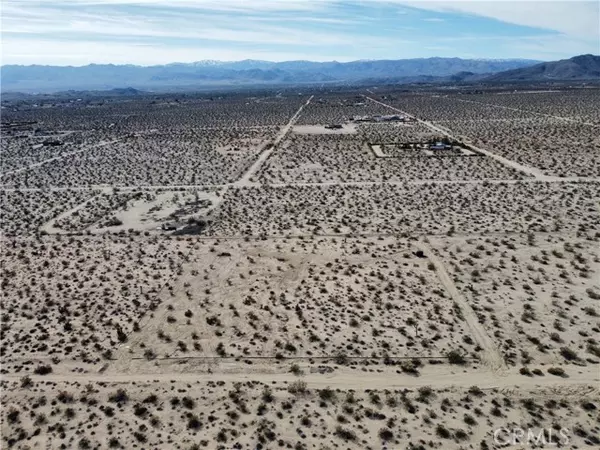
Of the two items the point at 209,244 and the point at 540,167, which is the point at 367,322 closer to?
the point at 209,244

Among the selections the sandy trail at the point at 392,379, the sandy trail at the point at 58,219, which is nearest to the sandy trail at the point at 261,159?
the sandy trail at the point at 58,219

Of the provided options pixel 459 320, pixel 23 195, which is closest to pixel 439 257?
pixel 459 320

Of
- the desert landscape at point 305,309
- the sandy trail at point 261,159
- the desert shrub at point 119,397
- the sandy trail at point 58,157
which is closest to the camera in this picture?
the desert landscape at point 305,309

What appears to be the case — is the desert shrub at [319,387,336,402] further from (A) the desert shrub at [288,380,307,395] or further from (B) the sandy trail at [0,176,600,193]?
(B) the sandy trail at [0,176,600,193]

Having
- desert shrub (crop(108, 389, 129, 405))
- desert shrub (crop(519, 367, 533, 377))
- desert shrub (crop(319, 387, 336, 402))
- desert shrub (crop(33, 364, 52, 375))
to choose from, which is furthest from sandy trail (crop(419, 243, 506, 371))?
desert shrub (crop(33, 364, 52, 375))

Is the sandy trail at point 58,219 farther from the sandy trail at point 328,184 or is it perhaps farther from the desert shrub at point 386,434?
the desert shrub at point 386,434

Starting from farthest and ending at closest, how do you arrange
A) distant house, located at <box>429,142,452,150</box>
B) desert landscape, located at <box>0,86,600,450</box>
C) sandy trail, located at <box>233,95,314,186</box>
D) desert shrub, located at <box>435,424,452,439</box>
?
distant house, located at <box>429,142,452,150</box>, sandy trail, located at <box>233,95,314,186</box>, desert landscape, located at <box>0,86,600,450</box>, desert shrub, located at <box>435,424,452,439</box>

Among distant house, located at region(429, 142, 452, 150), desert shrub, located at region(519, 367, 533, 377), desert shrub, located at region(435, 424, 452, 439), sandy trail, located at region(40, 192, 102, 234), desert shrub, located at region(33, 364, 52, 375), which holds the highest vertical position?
distant house, located at region(429, 142, 452, 150)
